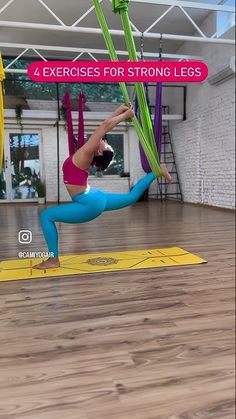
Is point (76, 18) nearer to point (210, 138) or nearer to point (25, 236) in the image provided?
point (210, 138)

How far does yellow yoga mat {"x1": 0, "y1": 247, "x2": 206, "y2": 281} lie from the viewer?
4.35ft

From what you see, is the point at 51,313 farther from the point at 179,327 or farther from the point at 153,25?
the point at 153,25

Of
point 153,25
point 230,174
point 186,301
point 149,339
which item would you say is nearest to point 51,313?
point 149,339

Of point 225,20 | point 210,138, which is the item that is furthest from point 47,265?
point 225,20

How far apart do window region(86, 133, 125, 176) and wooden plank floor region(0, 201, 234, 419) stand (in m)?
0.20

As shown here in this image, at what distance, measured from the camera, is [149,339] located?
0.98 metres

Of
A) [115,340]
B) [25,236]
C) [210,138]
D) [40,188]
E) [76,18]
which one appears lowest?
[115,340]

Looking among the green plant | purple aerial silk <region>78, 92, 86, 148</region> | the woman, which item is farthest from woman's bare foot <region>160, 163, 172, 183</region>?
the green plant

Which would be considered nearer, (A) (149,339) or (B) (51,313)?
(A) (149,339)

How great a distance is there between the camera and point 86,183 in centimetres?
71

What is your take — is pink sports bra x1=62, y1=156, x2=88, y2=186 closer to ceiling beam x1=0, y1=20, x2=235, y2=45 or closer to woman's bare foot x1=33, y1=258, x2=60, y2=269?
ceiling beam x1=0, y1=20, x2=235, y2=45

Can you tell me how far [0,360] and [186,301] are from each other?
65 centimetres

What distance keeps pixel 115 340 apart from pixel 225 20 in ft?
2.81

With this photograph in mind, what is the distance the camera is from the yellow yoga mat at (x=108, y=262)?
1.33 metres
